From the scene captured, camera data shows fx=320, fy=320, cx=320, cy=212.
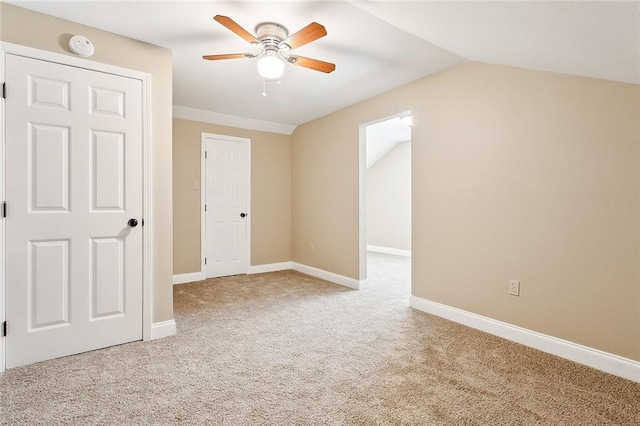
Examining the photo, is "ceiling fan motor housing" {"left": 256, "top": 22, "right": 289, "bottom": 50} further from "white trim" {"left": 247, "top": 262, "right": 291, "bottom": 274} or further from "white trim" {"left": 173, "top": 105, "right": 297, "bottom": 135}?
"white trim" {"left": 247, "top": 262, "right": 291, "bottom": 274}

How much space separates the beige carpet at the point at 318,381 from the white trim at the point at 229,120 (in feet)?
9.48

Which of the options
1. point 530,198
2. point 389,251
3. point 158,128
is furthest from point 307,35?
point 389,251

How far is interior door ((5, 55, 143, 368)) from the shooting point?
2.15 meters

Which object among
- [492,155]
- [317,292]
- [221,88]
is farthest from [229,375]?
[221,88]

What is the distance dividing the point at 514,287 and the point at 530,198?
731mm

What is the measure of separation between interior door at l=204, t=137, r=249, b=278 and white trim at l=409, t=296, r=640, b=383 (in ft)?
9.85

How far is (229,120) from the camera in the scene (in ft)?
15.9

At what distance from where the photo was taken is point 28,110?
7.13 feet

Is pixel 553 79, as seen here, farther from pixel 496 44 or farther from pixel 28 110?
pixel 28 110

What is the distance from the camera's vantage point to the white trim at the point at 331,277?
425cm

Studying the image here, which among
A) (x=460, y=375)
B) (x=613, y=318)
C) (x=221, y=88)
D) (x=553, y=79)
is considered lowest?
(x=460, y=375)

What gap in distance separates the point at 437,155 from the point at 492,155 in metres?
0.55

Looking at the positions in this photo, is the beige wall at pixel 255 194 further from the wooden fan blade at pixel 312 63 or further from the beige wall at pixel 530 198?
the wooden fan blade at pixel 312 63

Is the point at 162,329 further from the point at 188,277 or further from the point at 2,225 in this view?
the point at 188,277
